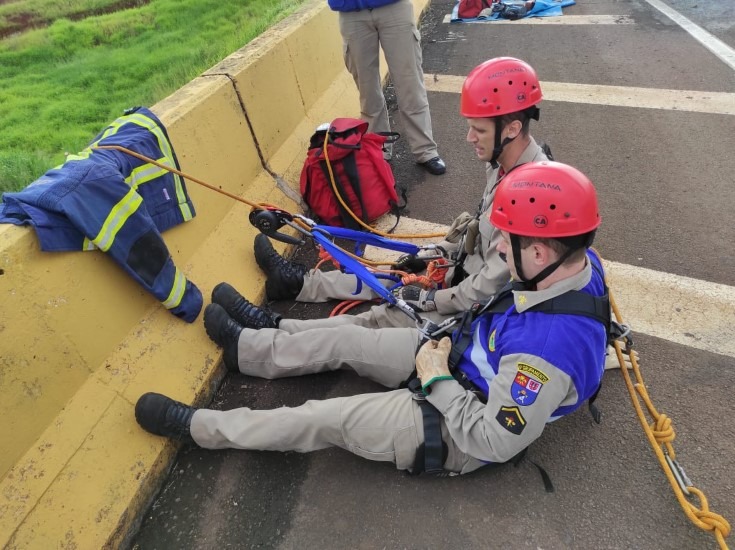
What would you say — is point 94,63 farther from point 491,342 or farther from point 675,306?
point 675,306

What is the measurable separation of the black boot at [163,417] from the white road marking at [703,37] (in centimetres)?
808

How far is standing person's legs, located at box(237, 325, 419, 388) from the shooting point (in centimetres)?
292

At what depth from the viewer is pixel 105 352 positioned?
2.79 m

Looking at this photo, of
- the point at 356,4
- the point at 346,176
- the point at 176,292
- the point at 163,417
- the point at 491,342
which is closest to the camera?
the point at 491,342

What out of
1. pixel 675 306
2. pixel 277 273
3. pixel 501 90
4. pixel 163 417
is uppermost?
pixel 501 90

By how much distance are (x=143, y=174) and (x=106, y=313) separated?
0.88m

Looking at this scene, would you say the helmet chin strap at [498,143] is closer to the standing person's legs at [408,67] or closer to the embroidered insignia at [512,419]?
the embroidered insignia at [512,419]

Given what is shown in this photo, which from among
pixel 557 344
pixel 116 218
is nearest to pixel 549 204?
pixel 557 344

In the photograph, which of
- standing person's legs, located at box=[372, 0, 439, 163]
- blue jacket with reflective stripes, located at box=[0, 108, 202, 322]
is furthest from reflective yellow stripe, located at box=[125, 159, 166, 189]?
standing person's legs, located at box=[372, 0, 439, 163]

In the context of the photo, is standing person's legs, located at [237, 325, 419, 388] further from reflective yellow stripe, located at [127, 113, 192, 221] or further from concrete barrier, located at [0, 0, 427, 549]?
reflective yellow stripe, located at [127, 113, 192, 221]

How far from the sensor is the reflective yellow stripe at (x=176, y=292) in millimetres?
3094

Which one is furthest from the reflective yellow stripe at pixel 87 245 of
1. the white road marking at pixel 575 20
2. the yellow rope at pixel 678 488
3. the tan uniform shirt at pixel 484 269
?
the white road marking at pixel 575 20

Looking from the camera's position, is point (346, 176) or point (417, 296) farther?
point (346, 176)

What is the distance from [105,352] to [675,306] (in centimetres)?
368
